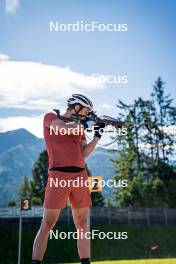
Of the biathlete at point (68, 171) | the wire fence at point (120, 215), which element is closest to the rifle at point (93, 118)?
the biathlete at point (68, 171)

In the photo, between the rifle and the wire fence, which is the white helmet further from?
the wire fence

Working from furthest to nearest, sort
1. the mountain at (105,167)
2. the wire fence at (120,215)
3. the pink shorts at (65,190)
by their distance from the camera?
the mountain at (105,167) < the wire fence at (120,215) < the pink shorts at (65,190)

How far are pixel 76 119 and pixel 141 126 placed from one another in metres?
31.7

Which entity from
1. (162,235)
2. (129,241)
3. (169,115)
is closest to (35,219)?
(129,241)

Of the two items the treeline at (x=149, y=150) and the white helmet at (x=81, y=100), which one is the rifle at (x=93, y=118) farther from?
the treeline at (x=149, y=150)

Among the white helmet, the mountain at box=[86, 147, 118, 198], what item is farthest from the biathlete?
the mountain at box=[86, 147, 118, 198]

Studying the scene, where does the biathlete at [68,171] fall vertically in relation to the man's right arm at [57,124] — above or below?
below

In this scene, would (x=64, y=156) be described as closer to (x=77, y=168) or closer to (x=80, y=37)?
(x=77, y=168)

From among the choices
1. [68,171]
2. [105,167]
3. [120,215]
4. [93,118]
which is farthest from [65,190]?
[105,167]

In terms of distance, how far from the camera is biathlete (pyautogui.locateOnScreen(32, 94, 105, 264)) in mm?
3865

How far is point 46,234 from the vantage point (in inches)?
152

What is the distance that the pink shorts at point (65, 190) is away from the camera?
3.86m

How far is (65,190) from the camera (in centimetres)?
387

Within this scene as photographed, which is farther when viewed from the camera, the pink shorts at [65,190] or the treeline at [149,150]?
the treeline at [149,150]
